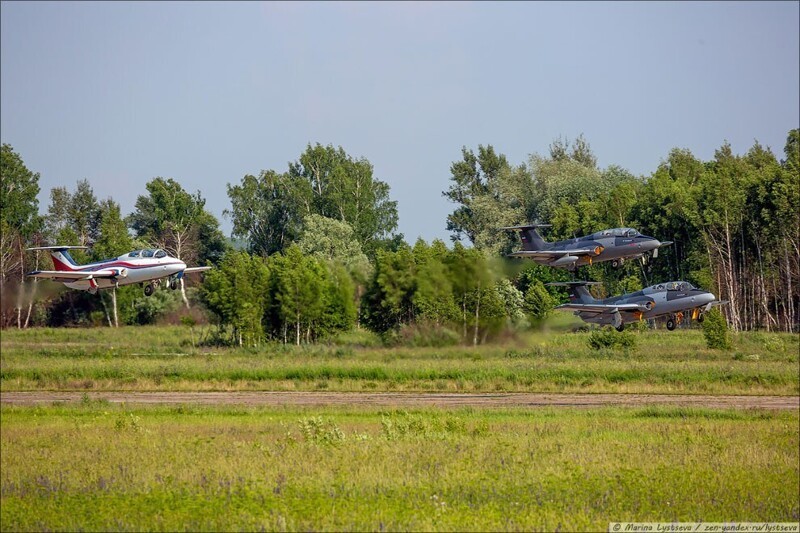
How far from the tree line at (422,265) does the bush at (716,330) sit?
10.7 feet

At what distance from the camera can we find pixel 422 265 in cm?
4131

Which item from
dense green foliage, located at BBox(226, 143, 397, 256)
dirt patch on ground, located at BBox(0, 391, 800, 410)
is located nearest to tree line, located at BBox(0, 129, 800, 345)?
dirt patch on ground, located at BBox(0, 391, 800, 410)

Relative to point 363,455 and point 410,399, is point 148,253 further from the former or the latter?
point 410,399

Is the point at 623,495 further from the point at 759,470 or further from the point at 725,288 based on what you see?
the point at 725,288

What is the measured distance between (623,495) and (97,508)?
42.8ft

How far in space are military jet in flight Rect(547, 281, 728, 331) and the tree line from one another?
5.68 ft

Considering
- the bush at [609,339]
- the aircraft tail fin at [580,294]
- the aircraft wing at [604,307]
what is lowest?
the bush at [609,339]

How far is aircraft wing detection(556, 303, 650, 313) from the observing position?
4647 centimetres

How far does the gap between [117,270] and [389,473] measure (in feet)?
47.5

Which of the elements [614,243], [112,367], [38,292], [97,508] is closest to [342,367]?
[112,367]

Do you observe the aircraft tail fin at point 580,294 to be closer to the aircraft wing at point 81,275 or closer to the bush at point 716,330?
the bush at point 716,330

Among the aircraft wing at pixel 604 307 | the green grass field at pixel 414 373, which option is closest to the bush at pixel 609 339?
the green grass field at pixel 414 373

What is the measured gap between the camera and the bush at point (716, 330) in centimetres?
5716

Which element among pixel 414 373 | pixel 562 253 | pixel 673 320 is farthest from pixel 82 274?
pixel 414 373
